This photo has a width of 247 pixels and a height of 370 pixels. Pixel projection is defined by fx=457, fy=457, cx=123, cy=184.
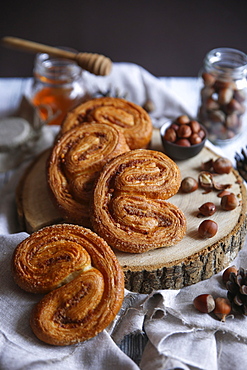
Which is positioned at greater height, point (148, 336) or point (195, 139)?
point (195, 139)

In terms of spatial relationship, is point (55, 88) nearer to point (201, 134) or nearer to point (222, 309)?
point (201, 134)

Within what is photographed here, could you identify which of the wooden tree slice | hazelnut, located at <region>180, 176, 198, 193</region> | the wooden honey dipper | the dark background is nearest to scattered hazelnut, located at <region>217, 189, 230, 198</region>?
the wooden tree slice

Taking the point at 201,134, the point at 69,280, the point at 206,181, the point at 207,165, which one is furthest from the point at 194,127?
the point at 69,280

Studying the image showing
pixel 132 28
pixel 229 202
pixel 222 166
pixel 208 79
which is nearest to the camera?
pixel 229 202

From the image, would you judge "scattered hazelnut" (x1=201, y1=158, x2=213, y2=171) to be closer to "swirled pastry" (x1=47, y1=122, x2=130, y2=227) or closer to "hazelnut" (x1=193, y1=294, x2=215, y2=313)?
Answer: "swirled pastry" (x1=47, y1=122, x2=130, y2=227)

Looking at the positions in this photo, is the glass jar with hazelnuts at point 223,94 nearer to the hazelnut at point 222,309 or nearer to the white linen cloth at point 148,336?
the white linen cloth at point 148,336
